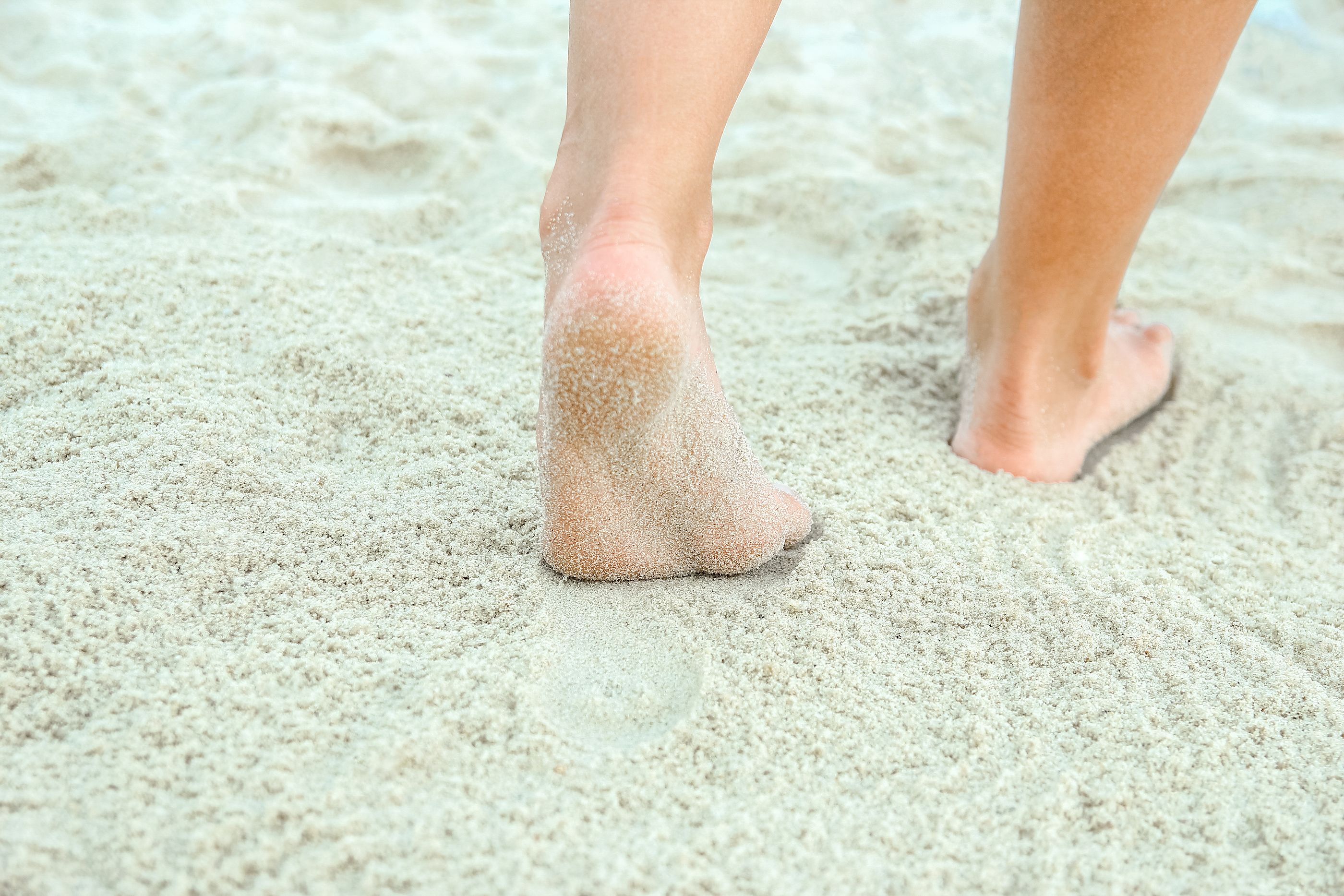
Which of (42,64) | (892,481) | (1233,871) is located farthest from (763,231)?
(42,64)

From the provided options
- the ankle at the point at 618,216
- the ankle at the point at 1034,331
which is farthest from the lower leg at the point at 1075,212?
the ankle at the point at 618,216

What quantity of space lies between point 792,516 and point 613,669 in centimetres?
26

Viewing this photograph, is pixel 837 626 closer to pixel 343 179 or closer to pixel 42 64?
pixel 343 179

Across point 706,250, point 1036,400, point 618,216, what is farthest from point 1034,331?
point 618,216

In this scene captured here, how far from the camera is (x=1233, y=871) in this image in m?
0.67

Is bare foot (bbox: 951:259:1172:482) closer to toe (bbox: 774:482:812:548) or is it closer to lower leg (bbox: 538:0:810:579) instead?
toe (bbox: 774:482:812:548)

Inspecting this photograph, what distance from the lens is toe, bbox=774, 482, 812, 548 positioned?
37.3 inches

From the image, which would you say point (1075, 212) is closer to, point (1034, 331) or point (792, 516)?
point (1034, 331)

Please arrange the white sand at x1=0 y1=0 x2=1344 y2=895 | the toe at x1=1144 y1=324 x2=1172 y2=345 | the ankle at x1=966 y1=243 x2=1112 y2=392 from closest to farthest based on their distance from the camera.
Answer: the white sand at x1=0 y1=0 x2=1344 y2=895 < the ankle at x1=966 y1=243 x2=1112 y2=392 < the toe at x1=1144 y1=324 x2=1172 y2=345

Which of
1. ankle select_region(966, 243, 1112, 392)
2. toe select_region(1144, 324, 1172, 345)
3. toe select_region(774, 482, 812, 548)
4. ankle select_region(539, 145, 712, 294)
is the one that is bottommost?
toe select_region(774, 482, 812, 548)

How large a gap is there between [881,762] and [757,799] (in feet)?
0.36

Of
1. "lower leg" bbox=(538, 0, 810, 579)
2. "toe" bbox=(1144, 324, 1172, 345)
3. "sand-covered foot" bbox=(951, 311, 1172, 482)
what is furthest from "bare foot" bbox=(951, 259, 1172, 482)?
"lower leg" bbox=(538, 0, 810, 579)

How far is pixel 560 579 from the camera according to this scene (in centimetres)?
90

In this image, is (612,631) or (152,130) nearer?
(612,631)
